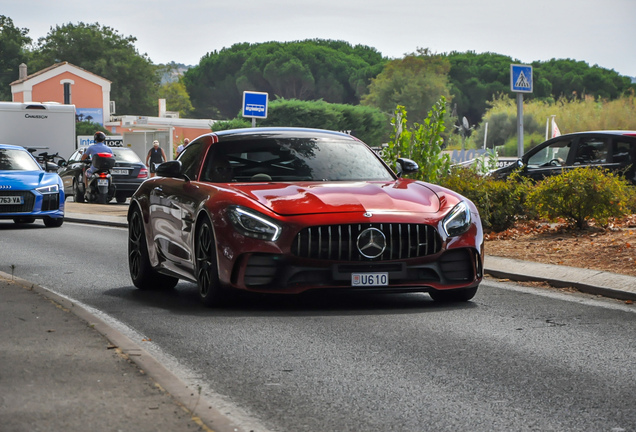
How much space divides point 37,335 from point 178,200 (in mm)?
2792

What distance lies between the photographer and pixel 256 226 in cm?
828

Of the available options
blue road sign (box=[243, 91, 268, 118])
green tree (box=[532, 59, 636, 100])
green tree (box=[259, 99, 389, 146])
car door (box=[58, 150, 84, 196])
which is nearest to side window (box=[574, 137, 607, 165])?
blue road sign (box=[243, 91, 268, 118])

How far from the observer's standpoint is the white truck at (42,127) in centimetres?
3544

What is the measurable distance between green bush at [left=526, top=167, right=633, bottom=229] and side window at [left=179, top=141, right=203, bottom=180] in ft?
19.1

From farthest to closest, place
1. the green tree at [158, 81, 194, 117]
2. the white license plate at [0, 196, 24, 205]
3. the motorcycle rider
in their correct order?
the green tree at [158, 81, 194, 117] → the motorcycle rider → the white license plate at [0, 196, 24, 205]

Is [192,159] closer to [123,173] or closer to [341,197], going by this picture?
[341,197]

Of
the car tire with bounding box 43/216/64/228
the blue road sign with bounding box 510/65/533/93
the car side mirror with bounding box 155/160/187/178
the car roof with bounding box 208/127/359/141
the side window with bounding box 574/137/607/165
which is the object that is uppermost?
the blue road sign with bounding box 510/65/533/93

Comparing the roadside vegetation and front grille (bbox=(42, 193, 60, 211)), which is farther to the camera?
the roadside vegetation

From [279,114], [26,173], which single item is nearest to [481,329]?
[26,173]

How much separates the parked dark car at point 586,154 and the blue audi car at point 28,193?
7.84m

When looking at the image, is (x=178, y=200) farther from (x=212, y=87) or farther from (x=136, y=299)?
(x=212, y=87)

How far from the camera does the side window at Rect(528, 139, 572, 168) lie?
735 inches

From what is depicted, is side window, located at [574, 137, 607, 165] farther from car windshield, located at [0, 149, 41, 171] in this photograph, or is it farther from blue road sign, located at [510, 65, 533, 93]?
car windshield, located at [0, 149, 41, 171]

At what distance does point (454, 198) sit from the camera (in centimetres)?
892
